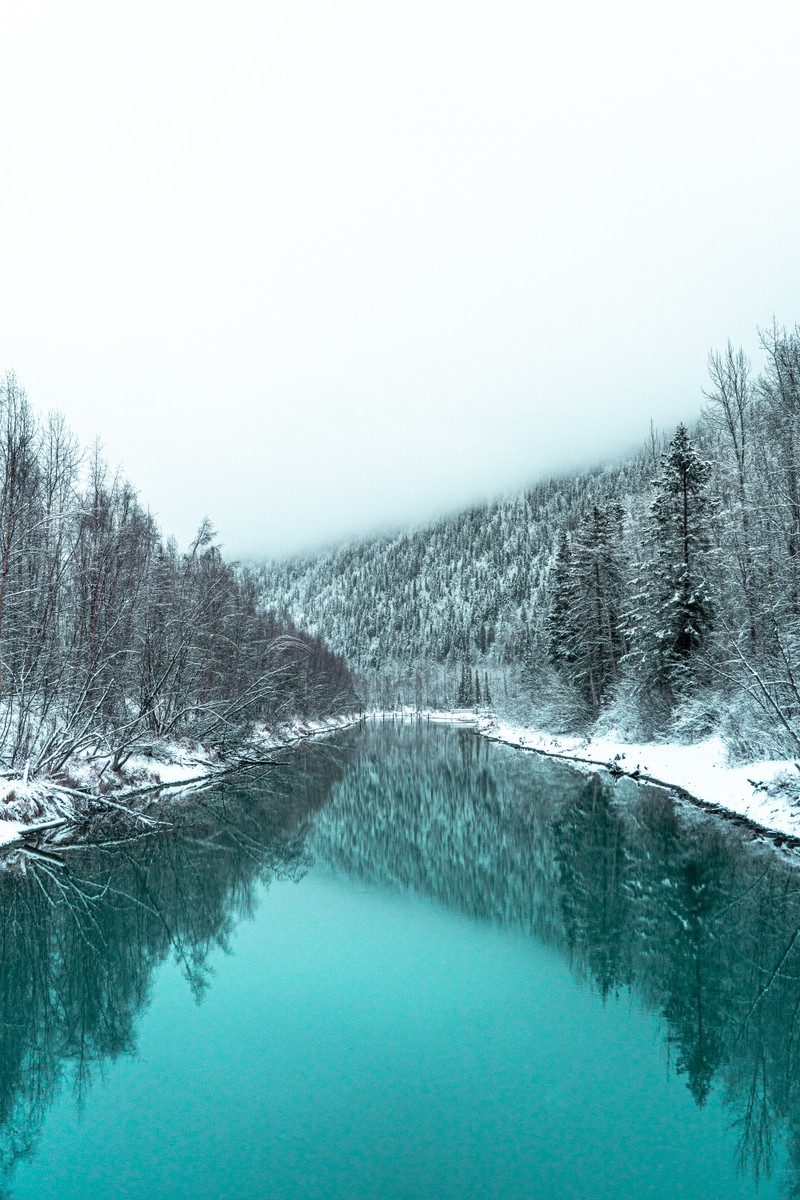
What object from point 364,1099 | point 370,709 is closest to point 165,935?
point 364,1099

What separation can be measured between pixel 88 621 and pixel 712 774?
22.6 meters

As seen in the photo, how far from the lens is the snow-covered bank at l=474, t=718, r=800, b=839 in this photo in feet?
57.9

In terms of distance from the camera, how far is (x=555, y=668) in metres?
54.2

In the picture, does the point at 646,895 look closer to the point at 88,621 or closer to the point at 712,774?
the point at 712,774

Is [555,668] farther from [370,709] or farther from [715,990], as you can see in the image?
[370,709]

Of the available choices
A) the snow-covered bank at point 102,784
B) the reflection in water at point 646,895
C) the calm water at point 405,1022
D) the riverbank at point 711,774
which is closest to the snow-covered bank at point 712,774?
the riverbank at point 711,774

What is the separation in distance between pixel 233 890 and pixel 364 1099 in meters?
8.93

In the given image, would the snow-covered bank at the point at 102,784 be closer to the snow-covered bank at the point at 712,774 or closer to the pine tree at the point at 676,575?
the snow-covered bank at the point at 712,774

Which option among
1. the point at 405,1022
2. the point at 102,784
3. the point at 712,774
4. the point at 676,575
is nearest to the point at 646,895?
the point at 405,1022

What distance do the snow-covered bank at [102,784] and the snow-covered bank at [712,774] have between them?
17.2 meters

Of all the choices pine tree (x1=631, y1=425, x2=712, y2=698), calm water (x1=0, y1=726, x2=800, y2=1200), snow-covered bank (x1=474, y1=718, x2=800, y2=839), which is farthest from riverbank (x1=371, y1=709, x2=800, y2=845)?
pine tree (x1=631, y1=425, x2=712, y2=698)

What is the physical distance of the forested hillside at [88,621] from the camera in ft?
67.8

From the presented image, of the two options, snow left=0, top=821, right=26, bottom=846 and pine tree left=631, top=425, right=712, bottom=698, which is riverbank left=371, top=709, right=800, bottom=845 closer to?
pine tree left=631, top=425, right=712, bottom=698

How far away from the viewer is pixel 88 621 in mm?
25844
